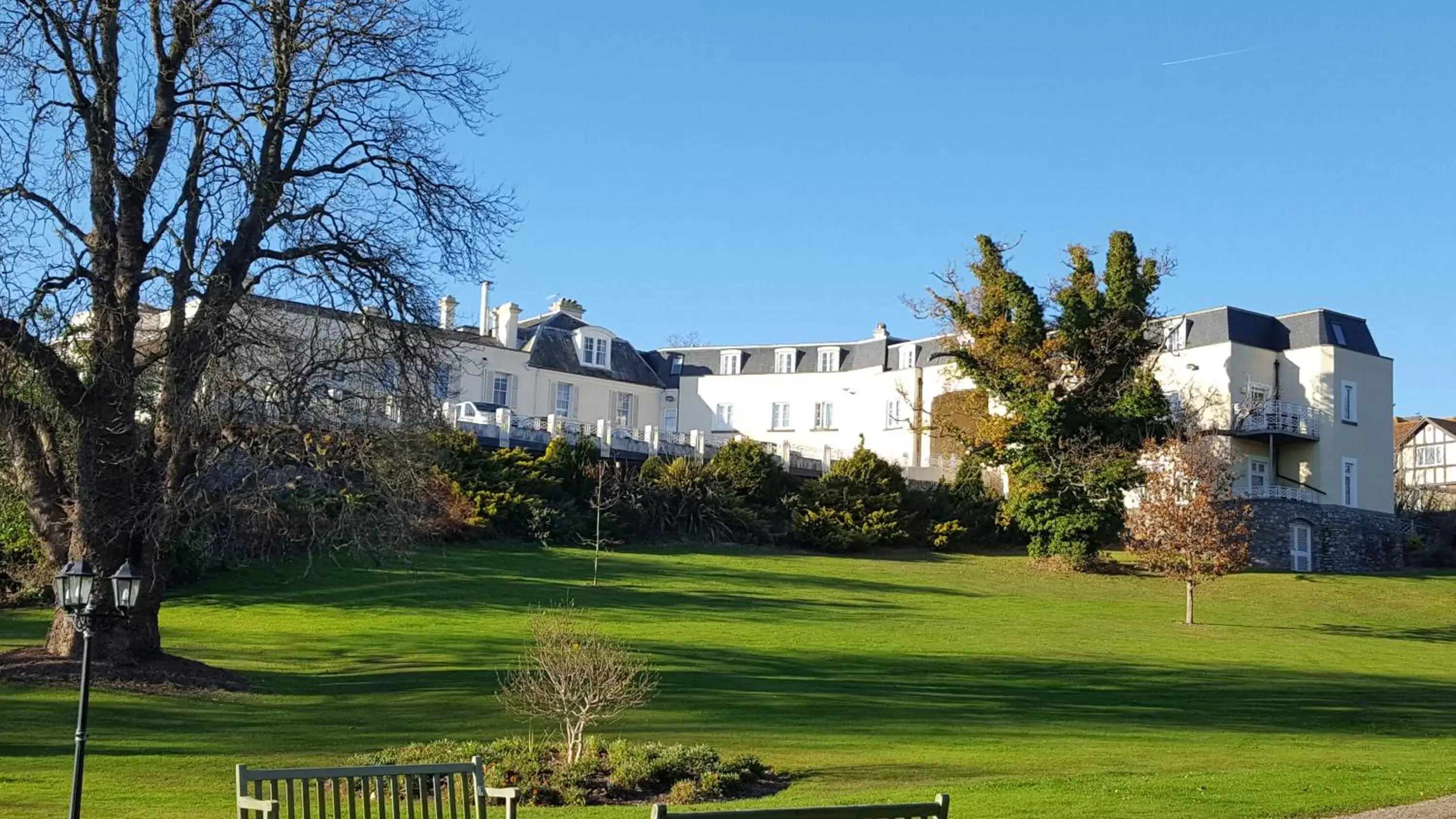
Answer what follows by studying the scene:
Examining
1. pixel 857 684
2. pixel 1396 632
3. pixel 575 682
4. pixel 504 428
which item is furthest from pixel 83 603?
pixel 504 428

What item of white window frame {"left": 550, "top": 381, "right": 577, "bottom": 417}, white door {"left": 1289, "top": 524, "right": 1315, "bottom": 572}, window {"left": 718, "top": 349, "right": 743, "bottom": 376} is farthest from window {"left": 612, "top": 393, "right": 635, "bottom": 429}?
white door {"left": 1289, "top": 524, "right": 1315, "bottom": 572}

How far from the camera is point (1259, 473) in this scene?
Answer: 5459cm

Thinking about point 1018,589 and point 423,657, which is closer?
point 423,657

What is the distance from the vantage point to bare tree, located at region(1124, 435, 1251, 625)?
38125mm

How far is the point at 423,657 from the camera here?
2577cm

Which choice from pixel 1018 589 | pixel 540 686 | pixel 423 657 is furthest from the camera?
pixel 1018 589

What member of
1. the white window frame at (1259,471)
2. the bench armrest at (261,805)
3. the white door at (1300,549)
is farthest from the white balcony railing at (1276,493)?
the bench armrest at (261,805)

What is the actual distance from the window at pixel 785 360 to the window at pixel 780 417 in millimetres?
1884

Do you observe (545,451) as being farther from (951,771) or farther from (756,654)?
(951,771)

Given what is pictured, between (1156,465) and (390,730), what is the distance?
1258 inches

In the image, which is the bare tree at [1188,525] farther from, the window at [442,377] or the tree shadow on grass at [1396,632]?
the window at [442,377]

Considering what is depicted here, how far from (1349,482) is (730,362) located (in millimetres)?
28983

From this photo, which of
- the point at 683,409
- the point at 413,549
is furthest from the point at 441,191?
the point at 683,409

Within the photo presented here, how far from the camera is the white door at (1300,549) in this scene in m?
51.7
